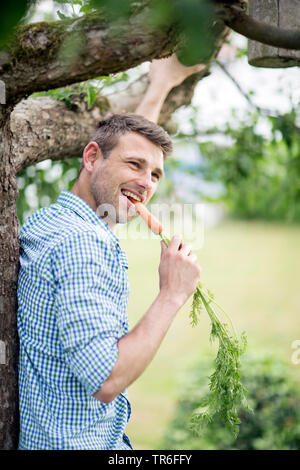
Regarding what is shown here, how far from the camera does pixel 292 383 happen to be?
497 cm

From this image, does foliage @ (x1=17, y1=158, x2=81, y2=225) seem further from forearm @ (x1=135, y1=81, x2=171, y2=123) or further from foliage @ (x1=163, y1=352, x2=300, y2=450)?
foliage @ (x1=163, y1=352, x2=300, y2=450)

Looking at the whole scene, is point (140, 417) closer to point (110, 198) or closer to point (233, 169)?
point (233, 169)

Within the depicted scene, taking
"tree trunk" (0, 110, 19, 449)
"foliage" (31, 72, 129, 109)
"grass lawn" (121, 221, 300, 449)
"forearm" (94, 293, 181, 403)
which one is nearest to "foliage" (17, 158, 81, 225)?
"foliage" (31, 72, 129, 109)

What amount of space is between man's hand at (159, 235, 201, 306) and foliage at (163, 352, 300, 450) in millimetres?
2955

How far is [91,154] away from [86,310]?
2.90 ft

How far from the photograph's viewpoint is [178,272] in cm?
179

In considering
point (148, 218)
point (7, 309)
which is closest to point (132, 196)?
point (148, 218)

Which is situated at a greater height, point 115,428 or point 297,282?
point 115,428

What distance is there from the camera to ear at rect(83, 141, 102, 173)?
2.19 metres

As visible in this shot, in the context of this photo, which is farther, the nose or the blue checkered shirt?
the nose

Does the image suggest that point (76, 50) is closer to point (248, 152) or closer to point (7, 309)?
point (7, 309)
